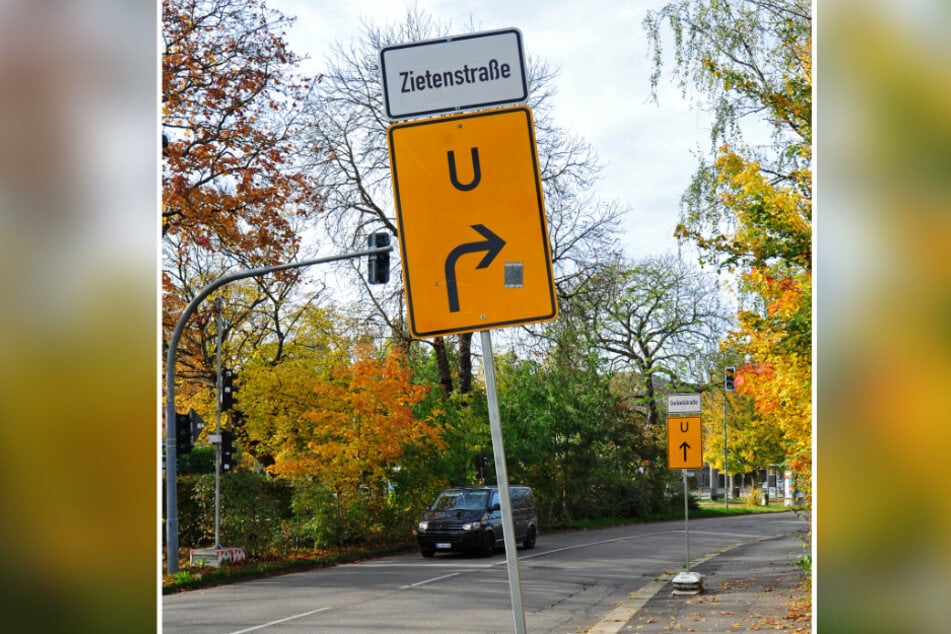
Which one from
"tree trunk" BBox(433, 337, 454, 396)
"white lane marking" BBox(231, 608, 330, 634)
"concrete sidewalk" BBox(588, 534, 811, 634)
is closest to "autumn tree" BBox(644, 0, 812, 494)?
"concrete sidewalk" BBox(588, 534, 811, 634)

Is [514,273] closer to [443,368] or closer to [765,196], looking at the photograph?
[765,196]

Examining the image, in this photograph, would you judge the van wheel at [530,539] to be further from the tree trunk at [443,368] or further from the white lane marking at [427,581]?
the tree trunk at [443,368]

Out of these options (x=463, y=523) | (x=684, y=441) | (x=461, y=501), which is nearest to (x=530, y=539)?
(x=461, y=501)

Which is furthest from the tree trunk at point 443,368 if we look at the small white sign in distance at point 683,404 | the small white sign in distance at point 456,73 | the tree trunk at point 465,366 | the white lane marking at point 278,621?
the small white sign in distance at point 456,73

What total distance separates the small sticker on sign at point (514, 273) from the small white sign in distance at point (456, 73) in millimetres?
652

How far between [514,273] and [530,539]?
24.1 m

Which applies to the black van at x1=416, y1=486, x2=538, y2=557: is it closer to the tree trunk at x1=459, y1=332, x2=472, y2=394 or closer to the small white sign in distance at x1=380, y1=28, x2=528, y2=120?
the tree trunk at x1=459, y1=332, x2=472, y2=394

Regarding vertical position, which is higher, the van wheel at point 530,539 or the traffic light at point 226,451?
the traffic light at point 226,451

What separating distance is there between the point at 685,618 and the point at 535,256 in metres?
9.58

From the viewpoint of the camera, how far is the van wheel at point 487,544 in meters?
23.2
